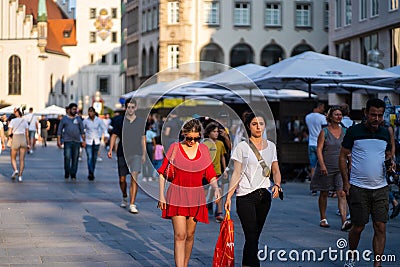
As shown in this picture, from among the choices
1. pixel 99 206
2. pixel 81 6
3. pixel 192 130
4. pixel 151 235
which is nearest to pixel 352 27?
pixel 99 206

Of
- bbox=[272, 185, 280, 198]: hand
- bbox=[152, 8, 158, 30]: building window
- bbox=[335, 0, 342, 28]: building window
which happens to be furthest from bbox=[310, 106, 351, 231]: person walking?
bbox=[152, 8, 158, 30]: building window

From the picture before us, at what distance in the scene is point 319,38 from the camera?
66500 mm

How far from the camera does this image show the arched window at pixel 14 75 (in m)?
97.0

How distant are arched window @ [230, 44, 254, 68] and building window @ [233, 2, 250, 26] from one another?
1767 millimetres

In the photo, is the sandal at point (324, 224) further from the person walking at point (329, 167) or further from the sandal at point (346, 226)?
the sandal at point (346, 226)

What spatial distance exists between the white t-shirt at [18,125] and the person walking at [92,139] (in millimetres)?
2112

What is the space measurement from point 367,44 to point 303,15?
87.0 ft

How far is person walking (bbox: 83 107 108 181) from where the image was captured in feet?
74.3

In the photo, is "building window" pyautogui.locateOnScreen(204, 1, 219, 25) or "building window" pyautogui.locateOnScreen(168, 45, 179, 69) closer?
"building window" pyautogui.locateOnScreen(204, 1, 219, 25)

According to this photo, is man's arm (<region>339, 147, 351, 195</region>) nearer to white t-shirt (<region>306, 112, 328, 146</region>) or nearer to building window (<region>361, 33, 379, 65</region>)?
white t-shirt (<region>306, 112, 328, 146</region>)

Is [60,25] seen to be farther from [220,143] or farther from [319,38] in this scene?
[220,143]

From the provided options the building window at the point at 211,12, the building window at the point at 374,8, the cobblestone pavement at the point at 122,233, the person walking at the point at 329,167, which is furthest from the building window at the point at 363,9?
the person walking at the point at 329,167

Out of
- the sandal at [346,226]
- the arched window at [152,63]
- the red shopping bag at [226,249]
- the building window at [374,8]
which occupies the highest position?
the building window at [374,8]

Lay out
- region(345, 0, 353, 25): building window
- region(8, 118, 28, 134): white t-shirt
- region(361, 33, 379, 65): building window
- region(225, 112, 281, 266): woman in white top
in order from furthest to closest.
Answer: region(345, 0, 353, 25): building window < region(361, 33, 379, 65): building window < region(8, 118, 28, 134): white t-shirt < region(225, 112, 281, 266): woman in white top
